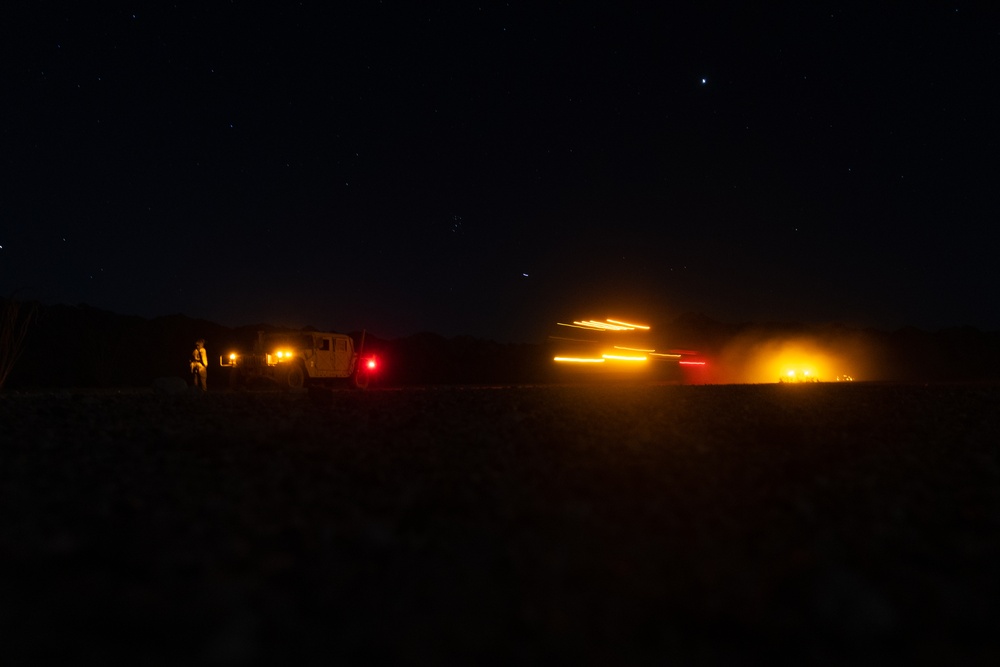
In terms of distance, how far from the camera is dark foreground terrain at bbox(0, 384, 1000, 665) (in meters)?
2.67

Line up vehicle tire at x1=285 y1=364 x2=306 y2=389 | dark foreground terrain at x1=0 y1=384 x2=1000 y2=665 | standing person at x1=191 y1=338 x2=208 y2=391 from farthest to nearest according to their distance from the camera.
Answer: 1. vehicle tire at x1=285 y1=364 x2=306 y2=389
2. standing person at x1=191 y1=338 x2=208 y2=391
3. dark foreground terrain at x1=0 y1=384 x2=1000 y2=665

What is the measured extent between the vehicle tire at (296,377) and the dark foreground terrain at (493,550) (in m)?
14.3

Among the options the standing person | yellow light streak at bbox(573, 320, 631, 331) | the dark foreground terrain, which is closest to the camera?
the dark foreground terrain

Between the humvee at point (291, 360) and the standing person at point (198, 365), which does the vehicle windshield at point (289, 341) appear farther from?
the standing person at point (198, 365)

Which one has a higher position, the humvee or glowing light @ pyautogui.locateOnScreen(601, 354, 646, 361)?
glowing light @ pyautogui.locateOnScreen(601, 354, 646, 361)

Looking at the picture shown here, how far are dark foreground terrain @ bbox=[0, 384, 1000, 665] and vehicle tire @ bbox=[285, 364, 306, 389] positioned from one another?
1430cm

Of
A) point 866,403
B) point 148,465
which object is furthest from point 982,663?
point 866,403

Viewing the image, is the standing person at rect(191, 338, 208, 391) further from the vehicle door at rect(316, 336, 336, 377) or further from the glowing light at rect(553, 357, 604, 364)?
the glowing light at rect(553, 357, 604, 364)

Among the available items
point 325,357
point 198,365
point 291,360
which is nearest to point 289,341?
point 291,360

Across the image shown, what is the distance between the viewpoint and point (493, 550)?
11.8 ft

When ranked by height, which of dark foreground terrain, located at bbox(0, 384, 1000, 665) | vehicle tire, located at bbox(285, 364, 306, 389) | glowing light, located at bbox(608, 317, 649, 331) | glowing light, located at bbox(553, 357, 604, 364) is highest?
glowing light, located at bbox(608, 317, 649, 331)

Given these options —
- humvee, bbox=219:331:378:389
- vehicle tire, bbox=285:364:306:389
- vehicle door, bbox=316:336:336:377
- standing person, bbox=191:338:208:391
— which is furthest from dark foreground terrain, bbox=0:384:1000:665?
vehicle door, bbox=316:336:336:377

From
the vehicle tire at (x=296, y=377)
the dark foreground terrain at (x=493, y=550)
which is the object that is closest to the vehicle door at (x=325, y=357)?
the vehicle tire at (x=296, y=377)

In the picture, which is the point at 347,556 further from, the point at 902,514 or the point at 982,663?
the point at 902,514
